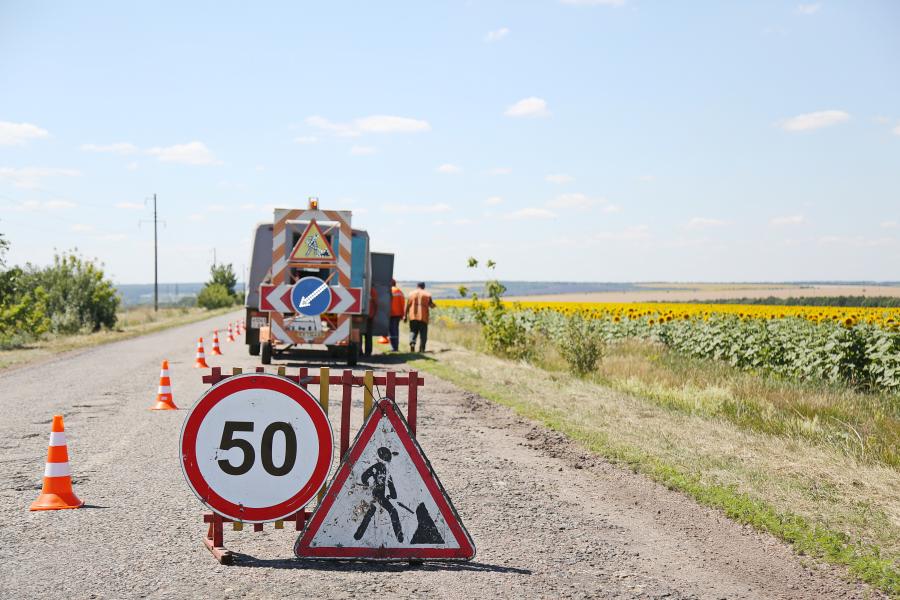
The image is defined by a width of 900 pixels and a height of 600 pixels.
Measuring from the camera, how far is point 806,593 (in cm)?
481

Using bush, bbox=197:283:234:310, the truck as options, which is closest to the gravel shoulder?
the truck

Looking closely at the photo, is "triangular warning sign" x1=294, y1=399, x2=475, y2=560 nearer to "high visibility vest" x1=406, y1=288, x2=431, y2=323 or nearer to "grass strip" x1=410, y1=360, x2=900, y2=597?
"grass strip" x1=410, y1=360, x2=900, y2=597

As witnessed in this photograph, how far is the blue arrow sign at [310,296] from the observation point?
10.3 metres

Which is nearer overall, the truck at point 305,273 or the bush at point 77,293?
the truck at point 305,273

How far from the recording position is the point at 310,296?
10562 mm

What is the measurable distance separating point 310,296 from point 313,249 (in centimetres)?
620

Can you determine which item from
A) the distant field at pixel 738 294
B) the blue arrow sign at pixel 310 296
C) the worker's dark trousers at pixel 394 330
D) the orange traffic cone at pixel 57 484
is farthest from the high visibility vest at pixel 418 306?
the distant field at pixel 738 294

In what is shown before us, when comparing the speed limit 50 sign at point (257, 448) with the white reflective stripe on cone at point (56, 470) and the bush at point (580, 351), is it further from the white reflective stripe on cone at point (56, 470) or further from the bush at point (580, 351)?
the bush at point (580, 351)

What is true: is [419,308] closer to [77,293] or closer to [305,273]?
[305,273]

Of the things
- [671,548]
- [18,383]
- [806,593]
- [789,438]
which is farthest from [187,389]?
[806,593]

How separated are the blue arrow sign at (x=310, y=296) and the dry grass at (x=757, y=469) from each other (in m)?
2.99

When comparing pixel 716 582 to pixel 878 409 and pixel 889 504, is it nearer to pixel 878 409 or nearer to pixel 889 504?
pixel 889 504

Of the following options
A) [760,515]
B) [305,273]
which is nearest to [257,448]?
[760,515]

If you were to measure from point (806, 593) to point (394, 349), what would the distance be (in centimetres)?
1812
